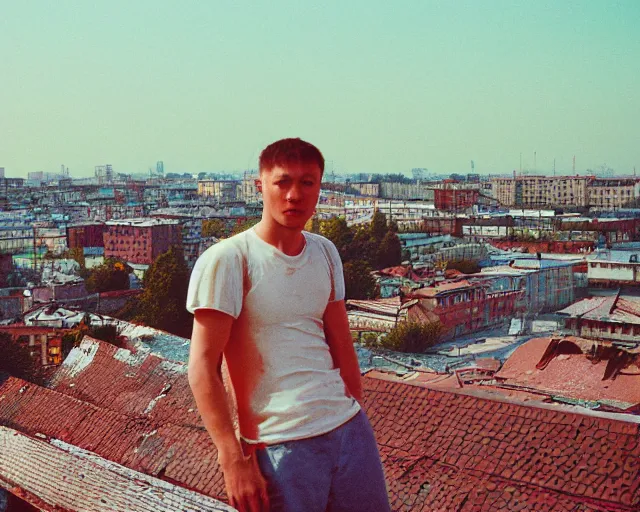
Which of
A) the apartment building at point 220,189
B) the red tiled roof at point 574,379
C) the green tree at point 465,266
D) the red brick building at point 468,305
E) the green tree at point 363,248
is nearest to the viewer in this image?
the red tiled roof at point 574,379

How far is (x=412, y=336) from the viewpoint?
19.5 feet

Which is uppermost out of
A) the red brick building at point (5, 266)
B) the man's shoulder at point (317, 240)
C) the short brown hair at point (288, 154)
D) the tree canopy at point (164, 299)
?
the short brown hair at point (288, 154)

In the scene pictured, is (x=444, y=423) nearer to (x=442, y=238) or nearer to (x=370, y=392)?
(x=370, y=392)

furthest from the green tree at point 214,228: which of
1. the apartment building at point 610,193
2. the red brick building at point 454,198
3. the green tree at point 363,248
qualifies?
the apartment building at point 610,193

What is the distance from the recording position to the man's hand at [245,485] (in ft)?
2.13

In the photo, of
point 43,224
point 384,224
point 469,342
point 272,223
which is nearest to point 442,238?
point 384,224

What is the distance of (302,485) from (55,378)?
3.59 metres

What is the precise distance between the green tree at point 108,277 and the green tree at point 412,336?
104 inches

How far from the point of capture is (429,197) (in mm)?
13273

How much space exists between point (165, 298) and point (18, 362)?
5.57 ft

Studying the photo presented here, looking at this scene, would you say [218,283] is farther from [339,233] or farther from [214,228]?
[214,228]

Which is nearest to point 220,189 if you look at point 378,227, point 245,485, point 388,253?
point 378,227

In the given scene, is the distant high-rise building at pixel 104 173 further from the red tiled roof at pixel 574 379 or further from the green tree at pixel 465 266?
the red tiled roof at pixel 574 379

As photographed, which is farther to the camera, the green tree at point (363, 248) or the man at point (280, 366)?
the green tree at point (363, 248)
